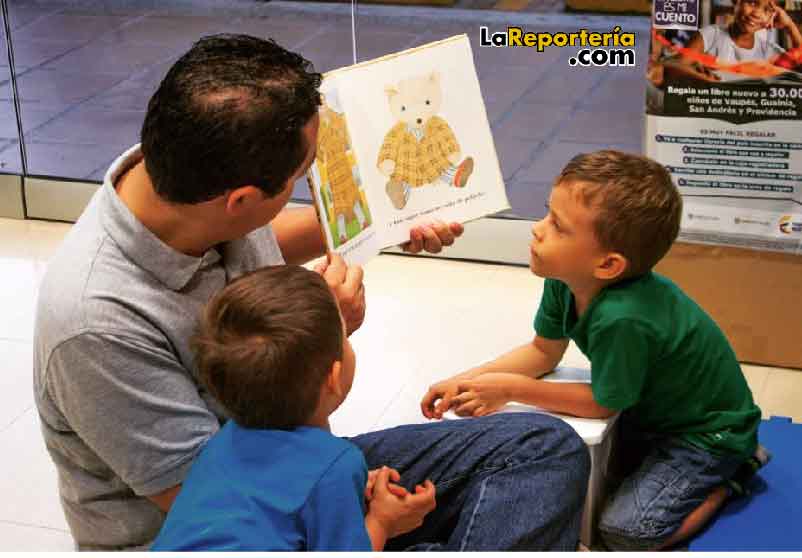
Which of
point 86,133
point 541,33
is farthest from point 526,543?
point 86,133

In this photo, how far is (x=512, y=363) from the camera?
7.79 feet

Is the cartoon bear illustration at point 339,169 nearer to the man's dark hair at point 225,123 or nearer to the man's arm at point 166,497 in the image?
the man's dark hair at point 225,123

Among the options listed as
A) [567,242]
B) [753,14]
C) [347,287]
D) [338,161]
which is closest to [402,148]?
[338,161]

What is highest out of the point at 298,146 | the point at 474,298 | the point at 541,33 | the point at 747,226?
the point at 298,146

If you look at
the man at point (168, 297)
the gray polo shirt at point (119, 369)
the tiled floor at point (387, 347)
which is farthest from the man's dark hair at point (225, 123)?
the tiled floor at point (387, 347)

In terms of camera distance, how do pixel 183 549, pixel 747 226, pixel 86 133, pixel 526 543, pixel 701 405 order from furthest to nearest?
pixel 86 133 < pixel 747 226 < pixel 701 405 < pixel 526 543 < pixel 183 549

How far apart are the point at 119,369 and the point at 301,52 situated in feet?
8.25

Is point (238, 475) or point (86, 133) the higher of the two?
point (238, 475)

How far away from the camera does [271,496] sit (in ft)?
5.13

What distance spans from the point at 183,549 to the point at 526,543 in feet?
1.90

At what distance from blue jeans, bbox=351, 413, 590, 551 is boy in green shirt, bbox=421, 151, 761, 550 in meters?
0.20

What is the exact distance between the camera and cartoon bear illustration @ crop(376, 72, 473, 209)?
226 centimetres

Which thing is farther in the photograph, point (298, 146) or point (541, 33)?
point (541, 33)

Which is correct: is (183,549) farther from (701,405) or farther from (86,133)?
(86,133)
